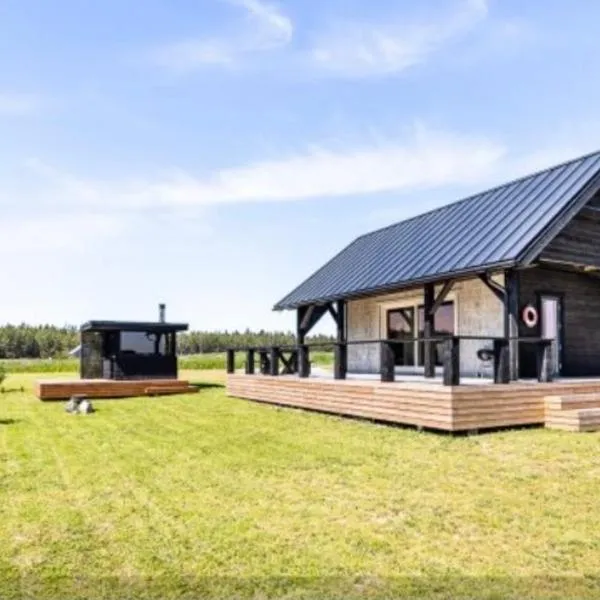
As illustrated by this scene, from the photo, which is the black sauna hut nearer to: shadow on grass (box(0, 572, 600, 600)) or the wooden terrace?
the wooden terrace

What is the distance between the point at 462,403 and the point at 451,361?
0.81 metres

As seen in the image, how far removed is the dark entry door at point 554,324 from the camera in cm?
1574

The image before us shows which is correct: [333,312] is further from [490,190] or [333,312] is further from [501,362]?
[501,362]

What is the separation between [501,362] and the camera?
12.1 m

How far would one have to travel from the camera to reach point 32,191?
19.8 meters

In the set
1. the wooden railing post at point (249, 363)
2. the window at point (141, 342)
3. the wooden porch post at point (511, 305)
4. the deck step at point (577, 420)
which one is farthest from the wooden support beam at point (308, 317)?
the deck step at point (577, 420)

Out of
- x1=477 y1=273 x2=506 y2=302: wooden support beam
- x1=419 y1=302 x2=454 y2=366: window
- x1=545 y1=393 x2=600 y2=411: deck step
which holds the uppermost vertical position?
x1=477 y1=273 x2=506 y2=302: wooden support beam

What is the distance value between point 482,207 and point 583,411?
7172 mm

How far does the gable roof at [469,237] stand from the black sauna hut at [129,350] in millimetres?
6713

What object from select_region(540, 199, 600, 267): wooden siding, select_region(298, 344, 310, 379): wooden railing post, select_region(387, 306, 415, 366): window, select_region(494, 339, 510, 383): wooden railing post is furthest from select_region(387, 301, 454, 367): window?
select_region(494, 339, 510, 383): wooden railing post

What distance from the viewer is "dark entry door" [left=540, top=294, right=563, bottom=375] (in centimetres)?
1574

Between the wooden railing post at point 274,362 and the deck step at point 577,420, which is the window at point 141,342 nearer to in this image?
the wooden railing post at point 274,362

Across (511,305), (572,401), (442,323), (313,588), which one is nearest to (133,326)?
(442,323)

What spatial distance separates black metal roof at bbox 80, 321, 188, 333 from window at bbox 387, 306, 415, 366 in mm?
9884
